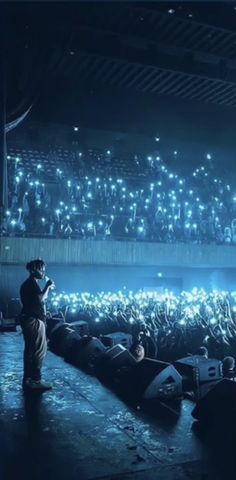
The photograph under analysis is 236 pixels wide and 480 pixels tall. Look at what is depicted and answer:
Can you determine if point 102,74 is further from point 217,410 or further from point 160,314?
point 217,410

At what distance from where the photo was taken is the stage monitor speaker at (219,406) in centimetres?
367

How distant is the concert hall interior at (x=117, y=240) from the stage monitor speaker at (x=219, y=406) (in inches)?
0.8

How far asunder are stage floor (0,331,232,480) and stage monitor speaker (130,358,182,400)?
0.19 metres

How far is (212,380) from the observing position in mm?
5109

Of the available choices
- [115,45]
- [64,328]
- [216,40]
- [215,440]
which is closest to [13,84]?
[115,45]

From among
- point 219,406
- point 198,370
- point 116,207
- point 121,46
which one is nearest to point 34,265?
point 198,370

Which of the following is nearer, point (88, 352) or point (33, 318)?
point (33, 318)

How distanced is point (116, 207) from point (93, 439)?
1426 centimetres

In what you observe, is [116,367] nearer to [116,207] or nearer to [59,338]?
[59,338]

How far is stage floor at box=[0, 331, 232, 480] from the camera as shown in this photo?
10.3 feet

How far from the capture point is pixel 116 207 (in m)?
17.7

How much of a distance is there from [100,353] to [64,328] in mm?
1556

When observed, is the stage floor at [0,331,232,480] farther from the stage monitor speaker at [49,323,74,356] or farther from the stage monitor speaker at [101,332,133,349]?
the stage monitor speaker at [49,323,74,356]

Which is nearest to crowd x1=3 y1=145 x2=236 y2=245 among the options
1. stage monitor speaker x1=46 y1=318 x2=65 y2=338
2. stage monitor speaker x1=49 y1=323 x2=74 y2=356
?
stage monitor speaker x1=46 y1=318 x2=65 y2=338
